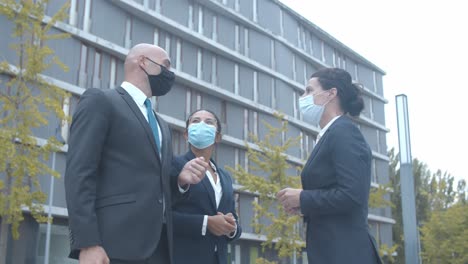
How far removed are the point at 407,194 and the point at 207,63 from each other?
2409cm

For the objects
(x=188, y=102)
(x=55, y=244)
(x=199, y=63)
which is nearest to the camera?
(x=55, y=244)

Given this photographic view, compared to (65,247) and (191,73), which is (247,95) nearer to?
(191,73)

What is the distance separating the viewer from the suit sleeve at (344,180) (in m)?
3.33

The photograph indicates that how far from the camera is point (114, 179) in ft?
9.92

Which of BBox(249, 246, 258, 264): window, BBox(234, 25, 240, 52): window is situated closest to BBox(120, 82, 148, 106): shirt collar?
BBox(249, 246, 258, 264): window

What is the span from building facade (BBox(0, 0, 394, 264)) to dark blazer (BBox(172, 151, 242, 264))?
14.0 meters

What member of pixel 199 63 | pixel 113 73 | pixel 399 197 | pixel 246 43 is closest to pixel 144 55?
pixel 113 73

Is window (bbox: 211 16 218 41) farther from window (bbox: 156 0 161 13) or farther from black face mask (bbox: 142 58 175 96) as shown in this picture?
black face mask (bbox: 142 58 175 96)

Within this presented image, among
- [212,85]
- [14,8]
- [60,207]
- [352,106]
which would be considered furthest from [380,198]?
[352,106]

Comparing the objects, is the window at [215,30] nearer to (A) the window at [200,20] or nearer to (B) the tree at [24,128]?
(A) the window at [200,20]

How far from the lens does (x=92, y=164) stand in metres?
2.93

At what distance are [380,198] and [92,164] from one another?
72.7 ft

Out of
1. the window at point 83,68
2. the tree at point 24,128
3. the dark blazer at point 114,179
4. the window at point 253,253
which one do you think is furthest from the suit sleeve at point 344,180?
the window at point 253,253

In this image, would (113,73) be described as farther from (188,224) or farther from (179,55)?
(188,224)
